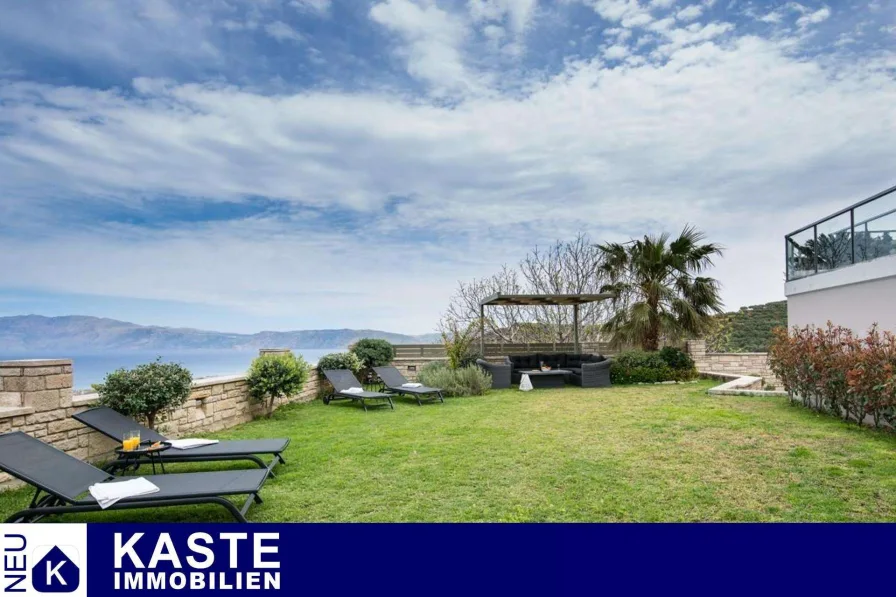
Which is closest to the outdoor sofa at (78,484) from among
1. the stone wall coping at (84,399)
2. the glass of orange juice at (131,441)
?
the glass of orange juice at (131,441)

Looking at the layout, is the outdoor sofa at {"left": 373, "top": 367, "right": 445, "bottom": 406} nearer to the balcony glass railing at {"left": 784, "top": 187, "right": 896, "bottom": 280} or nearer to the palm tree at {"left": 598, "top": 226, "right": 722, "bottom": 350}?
the palm tree at {"left": 598, "top": 226, "right": 722, "bottom": 350}

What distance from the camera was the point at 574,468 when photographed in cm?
547

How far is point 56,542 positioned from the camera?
3260mm

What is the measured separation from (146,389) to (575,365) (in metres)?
11.9

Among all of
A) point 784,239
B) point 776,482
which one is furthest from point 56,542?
point 784,239

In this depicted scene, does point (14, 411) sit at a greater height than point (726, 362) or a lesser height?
greater

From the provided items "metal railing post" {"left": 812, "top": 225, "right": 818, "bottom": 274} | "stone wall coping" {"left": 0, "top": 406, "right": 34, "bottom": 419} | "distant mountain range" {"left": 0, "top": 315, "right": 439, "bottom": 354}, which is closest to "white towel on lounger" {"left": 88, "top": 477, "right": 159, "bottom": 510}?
"stone wall coping" {"left": 0, "top": 406, "right": 34, "bottom": 419}

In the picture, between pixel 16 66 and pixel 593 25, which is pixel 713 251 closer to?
pixel 593 25

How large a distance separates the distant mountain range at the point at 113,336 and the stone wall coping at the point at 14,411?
811 centimetres

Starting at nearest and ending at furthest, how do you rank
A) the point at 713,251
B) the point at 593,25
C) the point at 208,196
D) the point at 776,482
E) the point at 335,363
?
the point at 776,482 → the point at 593,25 → the point at 335,363 → the point at 208,196 → the point at 713,251

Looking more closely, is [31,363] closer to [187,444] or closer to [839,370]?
[187,444]

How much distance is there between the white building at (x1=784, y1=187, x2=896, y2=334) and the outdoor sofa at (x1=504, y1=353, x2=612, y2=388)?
450 centimetres

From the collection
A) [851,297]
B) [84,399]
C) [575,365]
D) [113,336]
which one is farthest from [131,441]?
[113,336]

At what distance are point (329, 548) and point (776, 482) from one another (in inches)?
164
